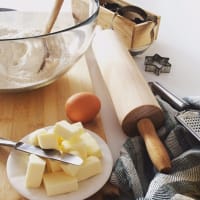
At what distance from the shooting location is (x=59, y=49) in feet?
2.83

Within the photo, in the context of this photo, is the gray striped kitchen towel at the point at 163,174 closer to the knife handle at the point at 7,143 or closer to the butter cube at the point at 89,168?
the butter cube at the point at 89,168

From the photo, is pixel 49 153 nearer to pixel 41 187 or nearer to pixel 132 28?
pixel 41 187

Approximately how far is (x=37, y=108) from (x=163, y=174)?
0.36 m

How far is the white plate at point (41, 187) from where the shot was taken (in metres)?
0.64

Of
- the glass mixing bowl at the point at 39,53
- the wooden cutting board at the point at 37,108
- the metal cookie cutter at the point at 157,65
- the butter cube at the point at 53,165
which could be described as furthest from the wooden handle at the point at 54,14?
the butter cube at the point at 53,165

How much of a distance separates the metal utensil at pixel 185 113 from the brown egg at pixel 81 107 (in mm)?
168

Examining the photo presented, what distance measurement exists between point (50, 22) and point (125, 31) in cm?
24

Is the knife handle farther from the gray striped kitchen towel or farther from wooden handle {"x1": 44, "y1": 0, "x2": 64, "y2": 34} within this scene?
wooden handle {"x1": 44, "y1": 0, "x2": 64, "y2": 34}

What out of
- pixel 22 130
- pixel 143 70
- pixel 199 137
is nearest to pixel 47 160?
pixel 22 130

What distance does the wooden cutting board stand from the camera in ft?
2.64

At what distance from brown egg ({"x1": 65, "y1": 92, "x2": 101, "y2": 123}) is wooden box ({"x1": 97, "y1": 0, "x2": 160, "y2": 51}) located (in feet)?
0.99

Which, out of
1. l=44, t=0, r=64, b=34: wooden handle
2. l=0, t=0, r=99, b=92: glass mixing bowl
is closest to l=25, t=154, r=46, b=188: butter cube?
l=0, t=0, r=99, b=92: glass mixing bowl

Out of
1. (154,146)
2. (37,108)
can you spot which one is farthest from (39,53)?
(154,146)

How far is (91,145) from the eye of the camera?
0.70m
